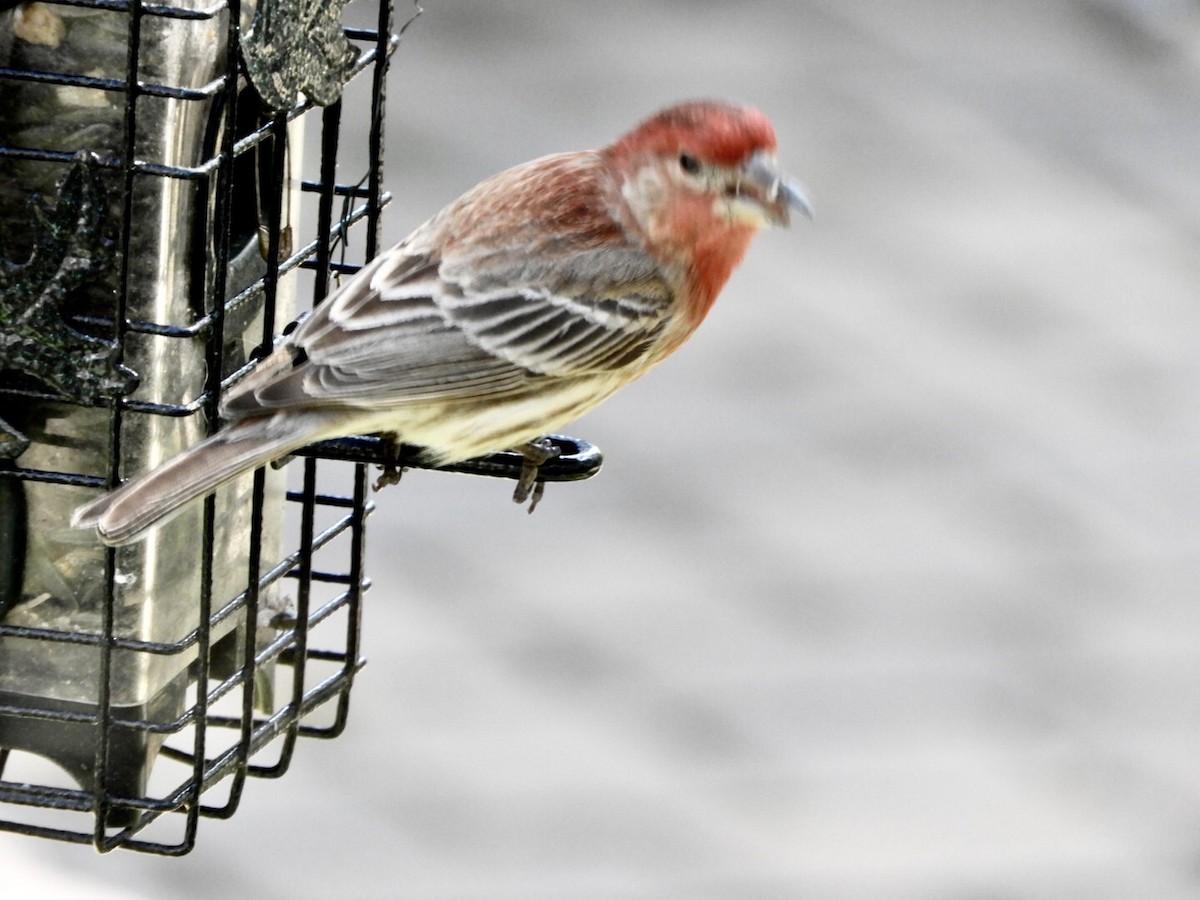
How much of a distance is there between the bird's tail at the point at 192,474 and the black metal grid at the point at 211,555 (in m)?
0.09

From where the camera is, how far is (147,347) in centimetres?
393

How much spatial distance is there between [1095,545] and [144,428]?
5.02 m

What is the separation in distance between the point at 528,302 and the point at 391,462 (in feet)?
1.42

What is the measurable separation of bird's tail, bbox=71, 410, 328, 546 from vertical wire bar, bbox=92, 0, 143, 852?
0.37 ft

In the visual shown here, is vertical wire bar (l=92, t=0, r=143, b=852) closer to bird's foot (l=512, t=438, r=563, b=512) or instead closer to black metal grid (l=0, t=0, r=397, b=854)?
black metal grid (l=0, t=0, r=397, b=854)

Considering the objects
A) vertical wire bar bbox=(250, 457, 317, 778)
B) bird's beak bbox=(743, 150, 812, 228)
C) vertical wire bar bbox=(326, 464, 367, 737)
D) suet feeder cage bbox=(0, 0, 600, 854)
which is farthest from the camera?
vertical wire bar bbox=(326, 464, 367, 737)

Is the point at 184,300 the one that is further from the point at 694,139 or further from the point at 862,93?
the point at 862,93

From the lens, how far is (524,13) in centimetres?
989

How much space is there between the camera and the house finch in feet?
13.0

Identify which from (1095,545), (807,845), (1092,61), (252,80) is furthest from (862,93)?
(252,80)

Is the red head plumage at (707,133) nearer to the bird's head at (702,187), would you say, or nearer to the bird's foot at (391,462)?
the bird's head at (702,187)

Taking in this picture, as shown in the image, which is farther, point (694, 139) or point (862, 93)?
point (862, 93)

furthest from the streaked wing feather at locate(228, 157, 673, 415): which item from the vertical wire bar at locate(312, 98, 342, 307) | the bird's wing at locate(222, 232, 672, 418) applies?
the vertical wire bar at locate(312, 98, 342, 307)

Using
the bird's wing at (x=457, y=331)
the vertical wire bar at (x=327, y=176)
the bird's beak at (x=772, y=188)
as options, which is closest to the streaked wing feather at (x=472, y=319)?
the bird's wing at (x=457, y=331)
